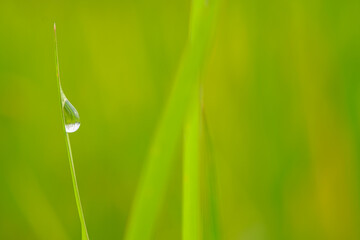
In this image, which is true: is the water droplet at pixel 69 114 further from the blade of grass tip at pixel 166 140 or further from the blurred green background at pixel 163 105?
the blurred green background at pixel 163 105

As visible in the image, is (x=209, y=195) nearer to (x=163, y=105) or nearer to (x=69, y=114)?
(x=69, y=114)

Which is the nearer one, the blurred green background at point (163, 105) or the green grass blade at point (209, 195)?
the green grass blade at point (209, 195)

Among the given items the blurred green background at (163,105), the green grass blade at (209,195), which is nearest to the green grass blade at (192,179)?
the green grass blade at (209,195)

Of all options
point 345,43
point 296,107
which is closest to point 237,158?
point 296,107

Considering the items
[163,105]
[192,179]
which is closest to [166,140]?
[192,179]

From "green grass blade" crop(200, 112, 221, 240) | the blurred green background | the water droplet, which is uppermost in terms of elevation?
the water droplet

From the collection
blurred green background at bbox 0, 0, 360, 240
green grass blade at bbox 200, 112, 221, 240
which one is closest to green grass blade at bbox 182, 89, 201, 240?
green grass blade at bbox 200, 112, 221, 240

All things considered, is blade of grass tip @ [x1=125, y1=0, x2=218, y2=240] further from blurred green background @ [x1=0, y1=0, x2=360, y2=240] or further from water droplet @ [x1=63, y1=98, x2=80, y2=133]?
blurred green background @ [x1=0, y1=0, x2=360, y2=240]
